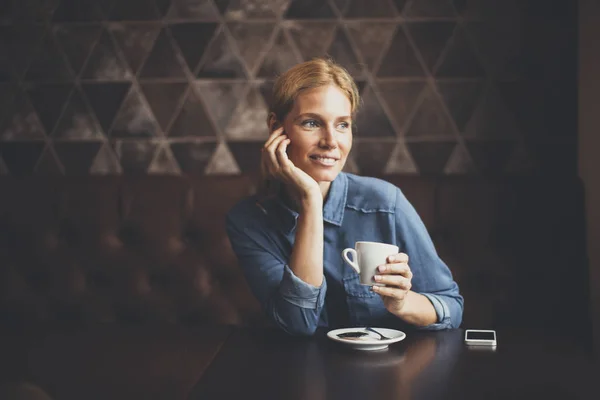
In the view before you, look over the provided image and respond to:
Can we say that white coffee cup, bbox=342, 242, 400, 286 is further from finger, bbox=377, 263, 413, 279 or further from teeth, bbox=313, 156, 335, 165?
teeth, bbox=313, 156, 335, 165

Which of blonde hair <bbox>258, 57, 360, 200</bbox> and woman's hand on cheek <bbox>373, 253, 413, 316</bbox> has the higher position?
blonde hair <bbox>258, 57, 360, 200</bbox>

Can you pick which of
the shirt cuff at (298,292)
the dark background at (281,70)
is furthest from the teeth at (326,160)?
the dark background at (281,70)

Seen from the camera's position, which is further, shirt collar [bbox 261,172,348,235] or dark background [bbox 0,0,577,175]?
dark background [bbox 0,0,577,175]

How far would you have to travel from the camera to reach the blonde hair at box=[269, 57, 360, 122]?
5.05 feet

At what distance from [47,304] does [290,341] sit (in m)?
1.19

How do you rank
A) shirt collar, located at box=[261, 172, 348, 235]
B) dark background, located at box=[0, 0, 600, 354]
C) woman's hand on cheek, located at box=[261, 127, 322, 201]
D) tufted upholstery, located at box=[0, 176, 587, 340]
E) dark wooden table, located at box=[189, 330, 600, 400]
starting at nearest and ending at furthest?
1. dark wooden table, located at box=[189, 330, 600, 400]
2. woman's hand on cheek, located at box=[261, 127, 322, 201]
3. shirt collar, located at box=[261, 172, 348, 235]
4. tufted upholstery, located at box=[0, 176, 587, 340]
5. dark background, located at box=[0, 0, 600, 354]

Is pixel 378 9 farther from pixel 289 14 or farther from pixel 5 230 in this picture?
pixel 5 230

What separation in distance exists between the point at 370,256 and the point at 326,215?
366 mm

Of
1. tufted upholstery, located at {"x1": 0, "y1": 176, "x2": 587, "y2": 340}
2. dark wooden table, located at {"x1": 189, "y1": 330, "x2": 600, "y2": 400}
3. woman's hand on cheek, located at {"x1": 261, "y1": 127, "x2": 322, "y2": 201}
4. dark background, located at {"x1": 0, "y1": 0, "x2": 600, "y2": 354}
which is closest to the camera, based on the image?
dark wooden table, located at {"x1": 189, "y1": 330, "x2": 600, "y2": 400}

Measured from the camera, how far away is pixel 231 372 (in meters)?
1.10

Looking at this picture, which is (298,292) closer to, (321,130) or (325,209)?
(325,209)

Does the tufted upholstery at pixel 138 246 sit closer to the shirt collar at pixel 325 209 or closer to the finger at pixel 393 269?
the shirt collar at pixel 325 209

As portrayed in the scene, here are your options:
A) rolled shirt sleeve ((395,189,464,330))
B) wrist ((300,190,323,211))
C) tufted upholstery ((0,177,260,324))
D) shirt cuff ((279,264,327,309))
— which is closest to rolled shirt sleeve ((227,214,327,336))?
shirt cuff ((279,264,327,309))

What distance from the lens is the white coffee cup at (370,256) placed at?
1.20 m
